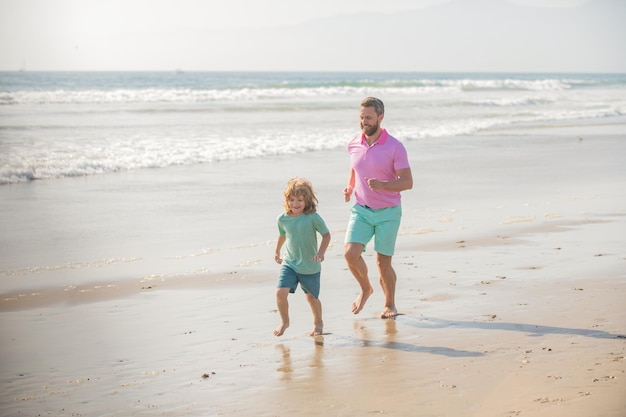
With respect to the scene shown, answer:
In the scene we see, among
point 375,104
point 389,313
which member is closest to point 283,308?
point 389,313

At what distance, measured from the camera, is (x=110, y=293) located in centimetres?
704

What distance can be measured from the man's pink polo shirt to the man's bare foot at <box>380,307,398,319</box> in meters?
0.75

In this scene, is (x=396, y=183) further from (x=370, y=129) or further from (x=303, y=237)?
(x=303, y=237)

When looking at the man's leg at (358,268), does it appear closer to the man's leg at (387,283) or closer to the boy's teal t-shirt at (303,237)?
the man's leg at (387,283)

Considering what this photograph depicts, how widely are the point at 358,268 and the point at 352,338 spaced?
0.69 meters

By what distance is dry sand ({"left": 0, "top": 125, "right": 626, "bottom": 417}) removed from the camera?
14.1ft

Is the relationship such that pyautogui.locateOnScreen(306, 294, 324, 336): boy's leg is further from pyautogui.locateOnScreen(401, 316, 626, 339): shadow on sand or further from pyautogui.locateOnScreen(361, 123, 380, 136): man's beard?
pyautogui.locateOnScreen(361, 123, 380, 136): man's beard

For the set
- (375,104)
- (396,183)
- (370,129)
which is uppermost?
(375,104)

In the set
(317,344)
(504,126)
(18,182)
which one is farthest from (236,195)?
(504,126)

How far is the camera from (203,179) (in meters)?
14.5

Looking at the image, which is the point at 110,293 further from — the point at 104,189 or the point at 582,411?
the point at 104,189

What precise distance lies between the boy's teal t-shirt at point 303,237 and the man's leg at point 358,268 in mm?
428

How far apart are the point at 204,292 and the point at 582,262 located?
11.3 ft

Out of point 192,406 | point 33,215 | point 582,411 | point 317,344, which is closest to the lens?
point 582,411
